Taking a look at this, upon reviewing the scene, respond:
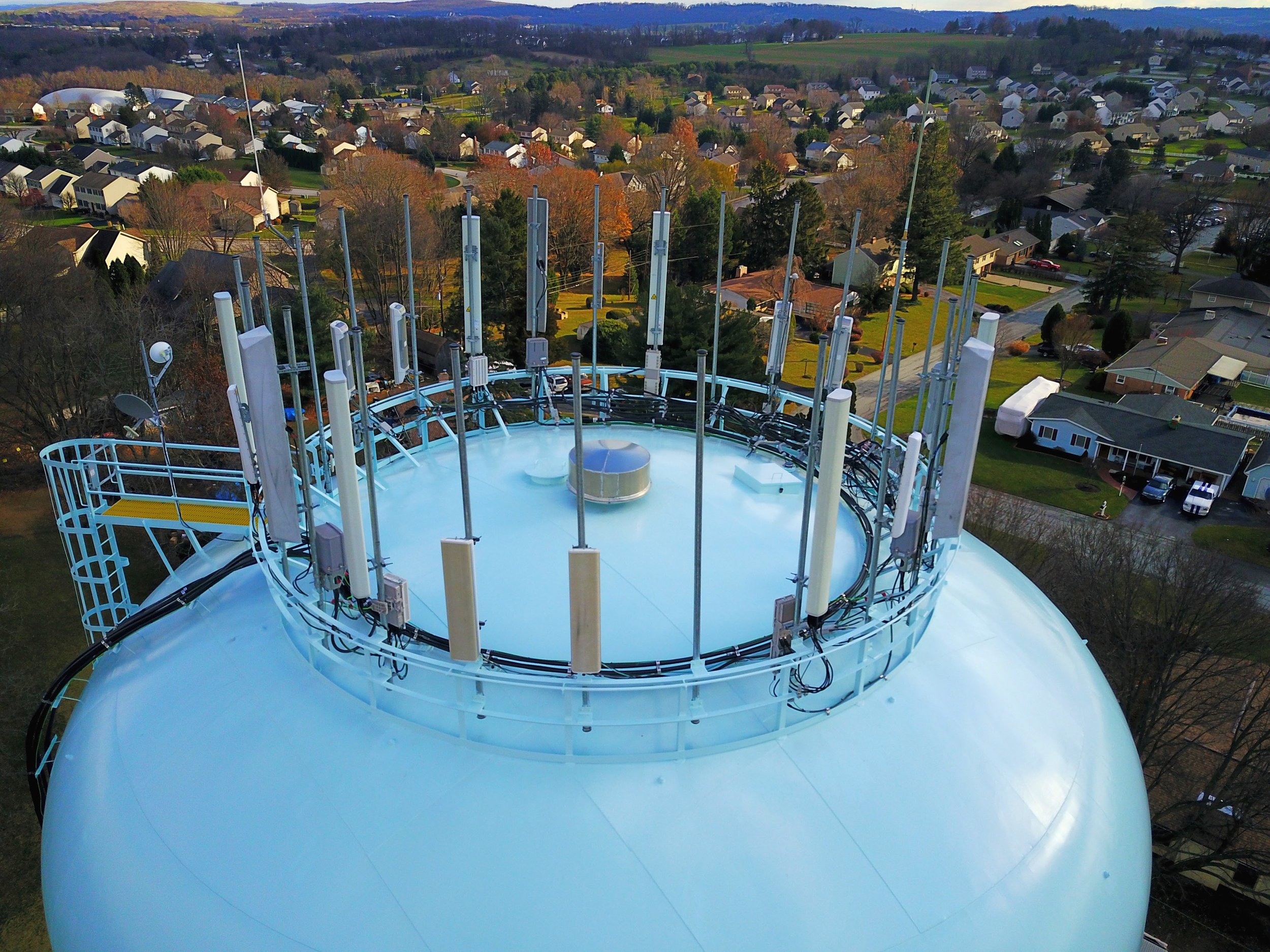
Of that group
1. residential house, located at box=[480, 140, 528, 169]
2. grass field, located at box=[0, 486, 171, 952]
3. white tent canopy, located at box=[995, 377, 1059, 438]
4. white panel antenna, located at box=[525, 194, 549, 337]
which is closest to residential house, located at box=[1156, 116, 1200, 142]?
residential house, located at box=[480, 140, 528, 169]

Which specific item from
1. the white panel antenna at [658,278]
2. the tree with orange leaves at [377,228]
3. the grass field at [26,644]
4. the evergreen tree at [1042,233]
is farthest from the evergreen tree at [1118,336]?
the grass field at [26,644]

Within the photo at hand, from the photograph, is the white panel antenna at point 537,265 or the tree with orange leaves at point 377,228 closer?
the white panel antenna at point 537,265

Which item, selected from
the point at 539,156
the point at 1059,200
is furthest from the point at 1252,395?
the point at 539,156

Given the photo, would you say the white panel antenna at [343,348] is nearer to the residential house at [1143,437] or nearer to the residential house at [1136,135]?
the residential house at [1143,437]

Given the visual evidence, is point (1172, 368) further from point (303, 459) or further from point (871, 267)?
point (303, 459)

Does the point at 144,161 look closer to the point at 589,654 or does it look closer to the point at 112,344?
the point at 112,344

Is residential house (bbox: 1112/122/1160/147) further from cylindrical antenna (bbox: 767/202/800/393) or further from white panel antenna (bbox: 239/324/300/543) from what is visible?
white panel antenna (bbox: 239/324/300/543)

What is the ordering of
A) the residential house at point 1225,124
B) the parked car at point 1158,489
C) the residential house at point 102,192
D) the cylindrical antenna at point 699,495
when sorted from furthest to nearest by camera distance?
the residential house at point 1225,124, the residential house at point 102,192, the parked car at point 1158,489, the cylindrical antenna at point 699,495
